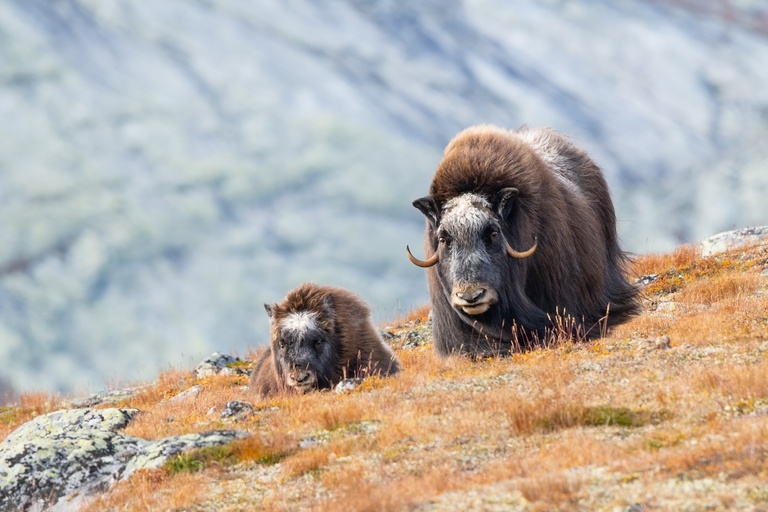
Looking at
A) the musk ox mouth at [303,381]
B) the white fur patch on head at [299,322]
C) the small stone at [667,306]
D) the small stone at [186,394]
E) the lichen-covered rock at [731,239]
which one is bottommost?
the musk ox mouth at [303,381]

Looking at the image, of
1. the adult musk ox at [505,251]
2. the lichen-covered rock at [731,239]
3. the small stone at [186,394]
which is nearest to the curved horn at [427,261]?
the adult musk ox at [505,251]

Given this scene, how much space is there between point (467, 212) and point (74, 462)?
4781mm

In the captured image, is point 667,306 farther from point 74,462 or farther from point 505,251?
point 74,462

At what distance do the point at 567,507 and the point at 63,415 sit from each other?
6.80m

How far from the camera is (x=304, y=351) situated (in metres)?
11.8

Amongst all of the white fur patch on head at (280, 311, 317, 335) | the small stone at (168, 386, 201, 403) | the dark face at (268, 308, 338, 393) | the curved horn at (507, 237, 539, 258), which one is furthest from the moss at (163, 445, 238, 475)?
the small stone at (168, 386, 201, 403)

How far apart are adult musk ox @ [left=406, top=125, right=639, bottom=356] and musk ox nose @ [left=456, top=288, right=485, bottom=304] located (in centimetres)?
1

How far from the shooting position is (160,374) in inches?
720

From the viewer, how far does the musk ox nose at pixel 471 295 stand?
9.80 metres

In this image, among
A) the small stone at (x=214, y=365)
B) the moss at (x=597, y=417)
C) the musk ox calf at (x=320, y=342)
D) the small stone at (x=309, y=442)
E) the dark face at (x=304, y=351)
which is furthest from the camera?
the small stone at (x=214, y=365)

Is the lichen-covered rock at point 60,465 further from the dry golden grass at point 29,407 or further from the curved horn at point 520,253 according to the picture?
the dry golden grass at point 29,407

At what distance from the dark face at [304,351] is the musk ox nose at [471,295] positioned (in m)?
2.65

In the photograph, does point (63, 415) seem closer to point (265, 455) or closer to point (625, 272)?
point (265, 455)

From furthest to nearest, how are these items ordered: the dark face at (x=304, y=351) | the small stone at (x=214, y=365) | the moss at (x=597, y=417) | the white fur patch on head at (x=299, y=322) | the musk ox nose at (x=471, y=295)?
the small stone at (x=214, y=365) → the white fur patch on head at (x=299, y=322) → the dark face at (x=304, y=351) → the musk ox nose at (x=471, y=295) → the moss at (x=597, y=417)
